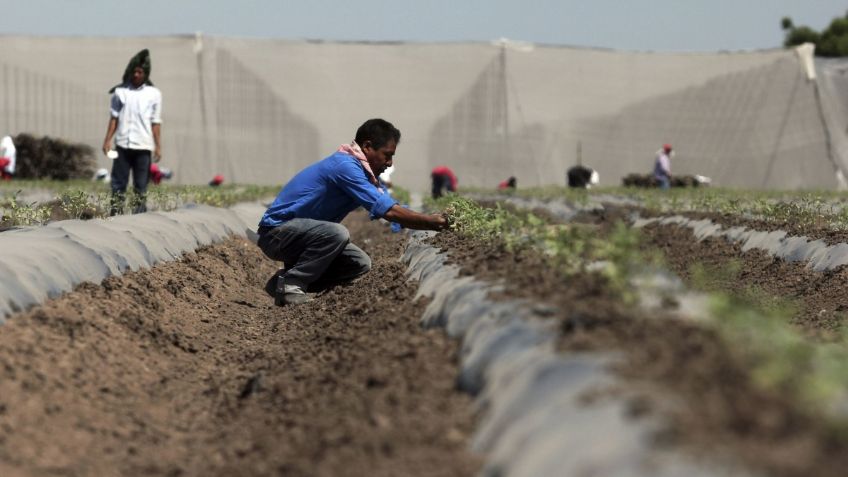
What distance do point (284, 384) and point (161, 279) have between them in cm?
268

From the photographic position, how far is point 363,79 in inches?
1072

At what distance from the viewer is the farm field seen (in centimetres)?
260

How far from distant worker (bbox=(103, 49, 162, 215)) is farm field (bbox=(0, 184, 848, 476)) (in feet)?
8.06

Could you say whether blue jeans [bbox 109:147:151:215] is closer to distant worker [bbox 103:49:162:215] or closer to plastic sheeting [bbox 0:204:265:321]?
distant worker [bbox 103:49:162:215]

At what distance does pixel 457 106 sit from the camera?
27234 millimetres

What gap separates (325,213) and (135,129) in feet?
10.8

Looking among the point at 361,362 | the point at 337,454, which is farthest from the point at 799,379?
the point at 361,362

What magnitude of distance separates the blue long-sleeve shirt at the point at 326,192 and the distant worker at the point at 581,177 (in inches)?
732

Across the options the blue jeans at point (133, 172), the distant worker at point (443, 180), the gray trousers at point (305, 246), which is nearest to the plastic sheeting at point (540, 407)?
the gray trousers at point (305, 246)

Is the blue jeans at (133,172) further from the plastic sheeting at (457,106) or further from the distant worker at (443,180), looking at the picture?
the plastic sheeting at (457,106)

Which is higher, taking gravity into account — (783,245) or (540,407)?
(540,407)

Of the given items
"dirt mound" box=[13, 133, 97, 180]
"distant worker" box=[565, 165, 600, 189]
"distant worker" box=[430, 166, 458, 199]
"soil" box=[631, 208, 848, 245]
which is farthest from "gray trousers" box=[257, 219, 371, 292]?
"distant worker" box=[565, 165, 600, 189]

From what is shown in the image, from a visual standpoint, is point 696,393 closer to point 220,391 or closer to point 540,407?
point 540,407

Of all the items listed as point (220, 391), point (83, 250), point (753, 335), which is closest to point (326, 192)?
point (83, 250)
